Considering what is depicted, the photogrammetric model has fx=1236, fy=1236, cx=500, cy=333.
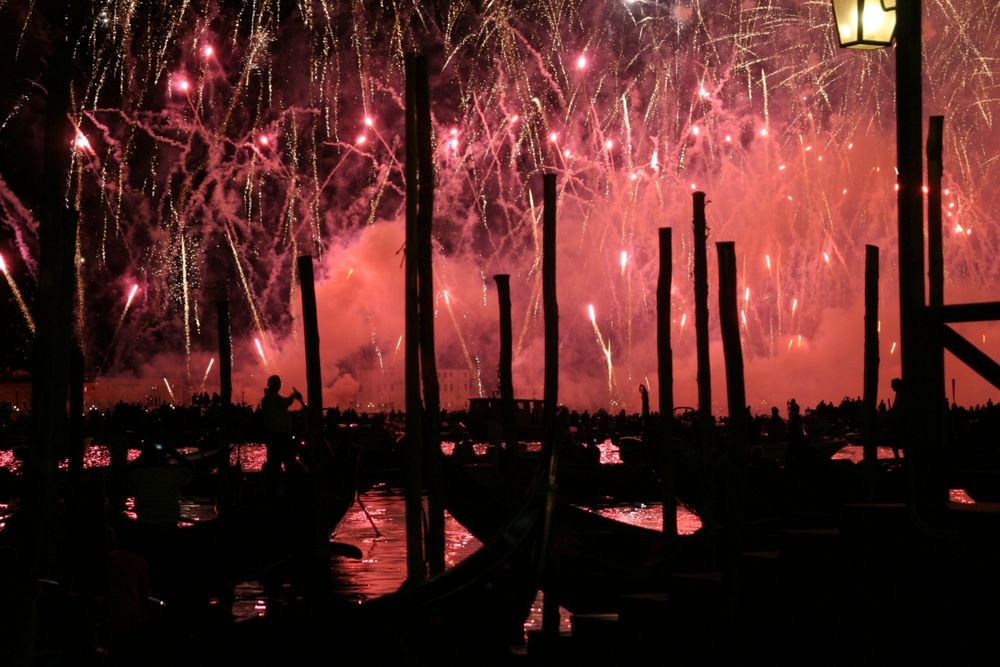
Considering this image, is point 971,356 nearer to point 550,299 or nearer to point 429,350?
point 429,350

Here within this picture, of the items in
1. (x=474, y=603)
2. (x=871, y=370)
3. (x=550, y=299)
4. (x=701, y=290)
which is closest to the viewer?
(x=474, y=603)

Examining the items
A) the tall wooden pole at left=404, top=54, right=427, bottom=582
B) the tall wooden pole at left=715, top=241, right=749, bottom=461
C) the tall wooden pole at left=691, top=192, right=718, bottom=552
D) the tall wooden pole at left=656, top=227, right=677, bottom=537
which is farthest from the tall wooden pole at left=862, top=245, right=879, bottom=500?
the tall wooden pole at left=404, top=54, right=427, bottom=582

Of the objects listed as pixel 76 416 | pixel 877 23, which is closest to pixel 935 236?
pixel 877 23

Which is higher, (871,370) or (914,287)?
(914,287)

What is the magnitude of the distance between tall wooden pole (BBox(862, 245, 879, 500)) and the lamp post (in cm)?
686

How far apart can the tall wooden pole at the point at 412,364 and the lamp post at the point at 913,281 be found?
475cm

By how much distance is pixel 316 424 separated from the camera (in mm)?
13383

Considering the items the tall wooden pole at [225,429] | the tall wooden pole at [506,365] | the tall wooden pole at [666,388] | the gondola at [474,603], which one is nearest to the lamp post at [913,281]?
the gondola at [474,603]

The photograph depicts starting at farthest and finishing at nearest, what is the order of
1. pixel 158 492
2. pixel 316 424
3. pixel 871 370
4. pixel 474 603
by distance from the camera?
1. pixel 871 370
2. pixel 316 424
3. pixel 158 492
4. pixel 474 603

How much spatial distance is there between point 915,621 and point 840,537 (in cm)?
68

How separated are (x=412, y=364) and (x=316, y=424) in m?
3.46

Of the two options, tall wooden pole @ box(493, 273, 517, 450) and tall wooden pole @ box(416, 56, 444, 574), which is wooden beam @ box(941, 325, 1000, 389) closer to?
tall wooden pole @ box(416, 56, 444, 574)

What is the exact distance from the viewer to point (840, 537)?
6324mm

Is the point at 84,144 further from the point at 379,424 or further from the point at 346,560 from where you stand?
the point at 379,424
